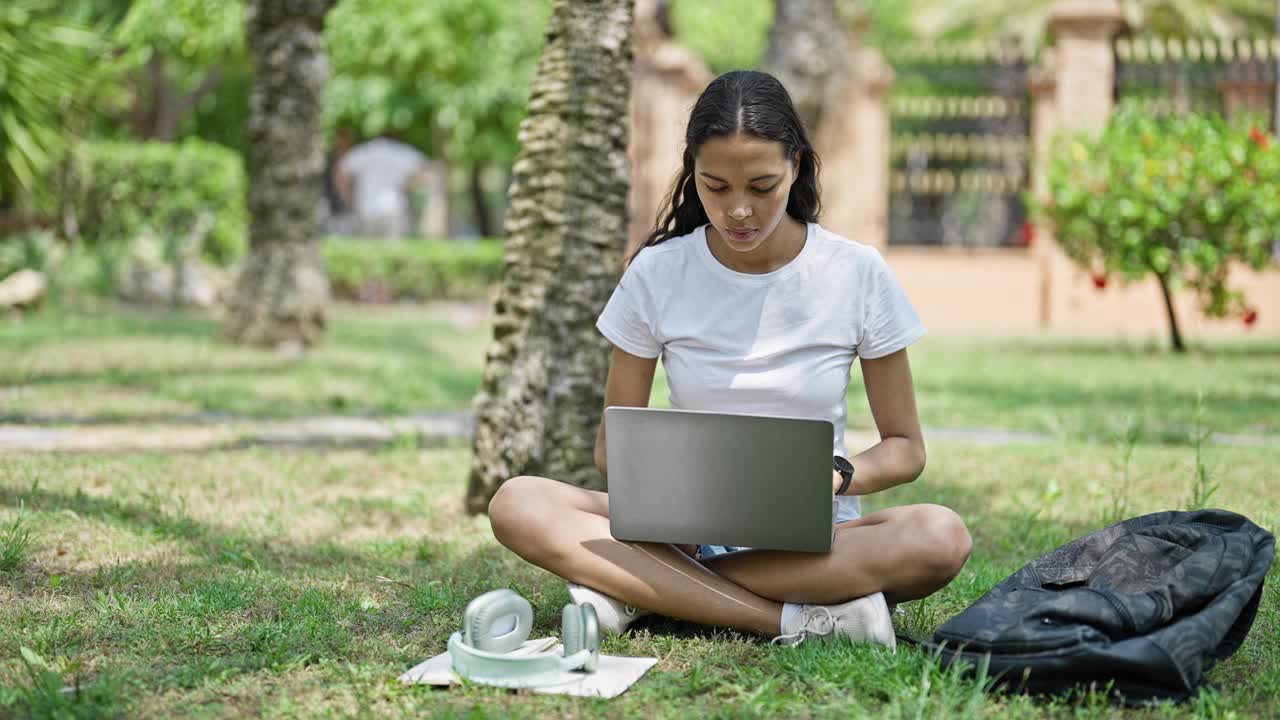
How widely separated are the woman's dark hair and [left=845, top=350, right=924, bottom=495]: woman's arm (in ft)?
1.49

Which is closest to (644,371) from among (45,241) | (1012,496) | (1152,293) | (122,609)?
(122,609)

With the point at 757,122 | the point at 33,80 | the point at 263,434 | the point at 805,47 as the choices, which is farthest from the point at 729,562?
the point at 805,47

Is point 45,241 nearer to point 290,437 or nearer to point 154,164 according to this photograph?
point 154,164

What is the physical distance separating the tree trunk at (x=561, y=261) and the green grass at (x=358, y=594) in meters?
0.39

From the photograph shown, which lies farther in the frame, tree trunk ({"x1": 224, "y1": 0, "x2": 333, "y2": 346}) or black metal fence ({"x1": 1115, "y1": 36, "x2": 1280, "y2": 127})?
black metal fence ({"x1": 1115, "y1": 36, "x2": 1280, "y2": 127})

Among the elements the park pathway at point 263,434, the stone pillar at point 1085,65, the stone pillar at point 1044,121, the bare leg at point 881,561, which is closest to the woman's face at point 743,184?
the bare leg at point 881,561

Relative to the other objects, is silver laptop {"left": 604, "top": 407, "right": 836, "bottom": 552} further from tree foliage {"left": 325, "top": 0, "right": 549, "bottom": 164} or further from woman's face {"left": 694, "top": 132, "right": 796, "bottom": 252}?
tree foliage {"left": 325, "top": 0, "right": 549, "bottom": 164}

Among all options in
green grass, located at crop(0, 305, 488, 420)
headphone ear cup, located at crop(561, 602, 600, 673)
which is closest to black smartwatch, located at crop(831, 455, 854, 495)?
headphone ear cup, located at crop(561, 602, 600, 673)

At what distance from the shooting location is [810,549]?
134 inches

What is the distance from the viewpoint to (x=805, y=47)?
1528 cm

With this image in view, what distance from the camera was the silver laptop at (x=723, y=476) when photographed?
3307mm

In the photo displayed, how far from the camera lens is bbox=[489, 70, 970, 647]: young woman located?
3527 millimetres

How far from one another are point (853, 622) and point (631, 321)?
0.95 meters

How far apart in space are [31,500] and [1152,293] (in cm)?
1329
